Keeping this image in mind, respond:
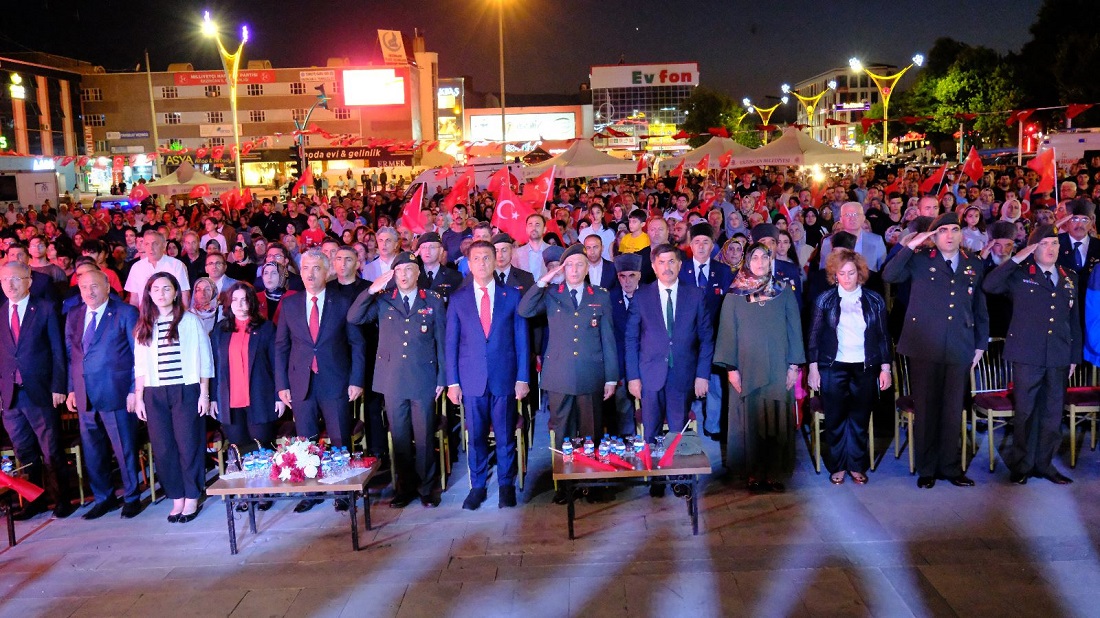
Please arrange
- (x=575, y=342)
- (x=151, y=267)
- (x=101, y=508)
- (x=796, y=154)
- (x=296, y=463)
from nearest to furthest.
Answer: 1. (x=296, y=463)
2. (x=575, y=342)
3. (x=101, y=508)
4. (x=151, y=267)
5. (x=796, y=154)

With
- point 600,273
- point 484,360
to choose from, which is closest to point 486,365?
point 484,360

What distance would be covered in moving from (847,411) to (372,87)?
214 feet

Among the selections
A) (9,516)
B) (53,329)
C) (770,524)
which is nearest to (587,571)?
(770,524)

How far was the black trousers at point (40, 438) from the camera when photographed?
6570mm

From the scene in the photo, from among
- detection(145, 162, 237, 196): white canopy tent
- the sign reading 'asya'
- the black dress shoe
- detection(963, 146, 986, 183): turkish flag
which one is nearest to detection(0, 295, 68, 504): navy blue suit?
the black dress shoe

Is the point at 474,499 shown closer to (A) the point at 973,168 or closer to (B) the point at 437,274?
(B) the point at 437,274

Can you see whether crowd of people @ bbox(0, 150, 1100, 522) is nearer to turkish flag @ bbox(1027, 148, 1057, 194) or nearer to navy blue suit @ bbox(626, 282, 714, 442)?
navy blue suit @ bbox(626, 282, 714, 442)

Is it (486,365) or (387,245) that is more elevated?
(387,245)

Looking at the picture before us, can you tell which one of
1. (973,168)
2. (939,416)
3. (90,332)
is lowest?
(939,416)

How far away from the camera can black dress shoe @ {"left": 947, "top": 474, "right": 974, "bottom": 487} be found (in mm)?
6262

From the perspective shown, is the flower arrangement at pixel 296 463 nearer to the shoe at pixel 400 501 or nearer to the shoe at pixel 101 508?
the shoe at pixel 400 501

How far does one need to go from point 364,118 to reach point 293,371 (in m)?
71.4

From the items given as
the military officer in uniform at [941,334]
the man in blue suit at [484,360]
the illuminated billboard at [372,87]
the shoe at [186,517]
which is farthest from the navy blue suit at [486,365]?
the illuminated billboard at [372,87]

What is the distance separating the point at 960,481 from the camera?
6.27 meters
